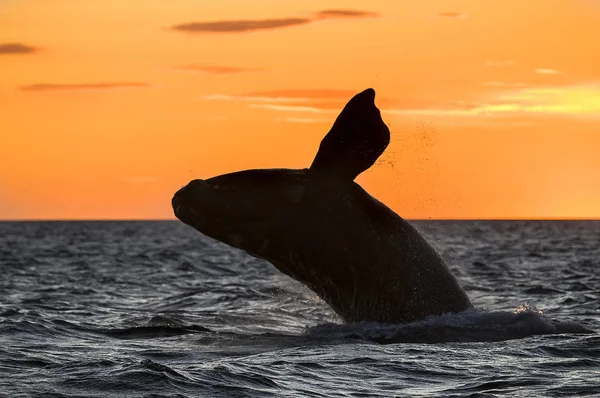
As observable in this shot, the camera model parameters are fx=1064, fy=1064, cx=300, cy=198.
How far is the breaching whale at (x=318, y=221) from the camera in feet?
38.8

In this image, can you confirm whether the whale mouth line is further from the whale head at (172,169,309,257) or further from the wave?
the wave

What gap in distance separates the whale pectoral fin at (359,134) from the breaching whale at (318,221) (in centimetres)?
2

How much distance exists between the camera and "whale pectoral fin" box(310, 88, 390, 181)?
11.2 metres

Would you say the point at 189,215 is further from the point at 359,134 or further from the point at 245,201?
the point at 359,134

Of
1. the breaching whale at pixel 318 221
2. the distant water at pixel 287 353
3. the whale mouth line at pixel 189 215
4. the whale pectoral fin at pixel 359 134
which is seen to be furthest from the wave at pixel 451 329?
the whale mouth line at pixel 189 215

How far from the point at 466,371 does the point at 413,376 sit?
572 millimetres

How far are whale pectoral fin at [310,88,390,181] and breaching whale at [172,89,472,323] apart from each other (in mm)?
21

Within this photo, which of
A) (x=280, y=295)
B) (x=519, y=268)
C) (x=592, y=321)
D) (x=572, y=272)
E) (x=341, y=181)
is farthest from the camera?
(x=519, y=268)

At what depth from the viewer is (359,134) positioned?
11.3 m

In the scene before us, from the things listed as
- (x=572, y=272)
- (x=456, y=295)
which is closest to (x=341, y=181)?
(x=456, y=295)

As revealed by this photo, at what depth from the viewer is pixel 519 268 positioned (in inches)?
1542

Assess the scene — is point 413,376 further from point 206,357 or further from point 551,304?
point 551,304

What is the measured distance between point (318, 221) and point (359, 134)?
1179 millimetres

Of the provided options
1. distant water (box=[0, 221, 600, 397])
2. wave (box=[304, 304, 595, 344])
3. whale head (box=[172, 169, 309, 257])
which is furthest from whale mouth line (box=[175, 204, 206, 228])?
wave (box=[304, 304, 595, 344])
